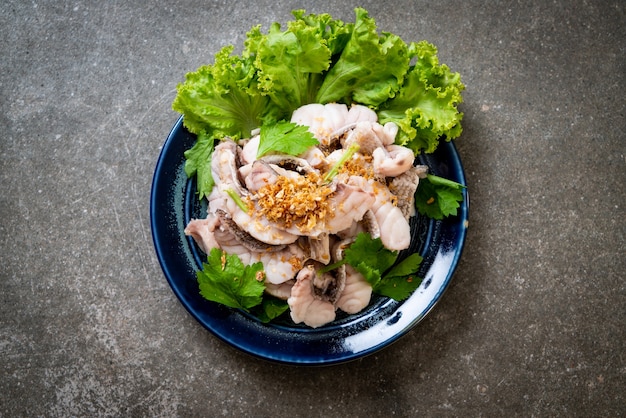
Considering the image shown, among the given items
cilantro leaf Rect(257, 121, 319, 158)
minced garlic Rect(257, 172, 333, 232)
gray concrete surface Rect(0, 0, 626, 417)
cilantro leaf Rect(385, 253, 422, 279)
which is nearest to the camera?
minced garlic Rect(257, 172, 333, 232)


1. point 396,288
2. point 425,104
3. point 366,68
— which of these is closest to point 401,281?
point 396,288

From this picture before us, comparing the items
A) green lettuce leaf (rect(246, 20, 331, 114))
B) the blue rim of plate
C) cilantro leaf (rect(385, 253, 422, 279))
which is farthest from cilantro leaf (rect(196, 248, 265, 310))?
green lettuce leaf (rect(246, 20, 331, 114))

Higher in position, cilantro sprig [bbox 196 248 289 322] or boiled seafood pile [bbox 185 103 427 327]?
boiled seafood pile [bbox 185 103 427 327]

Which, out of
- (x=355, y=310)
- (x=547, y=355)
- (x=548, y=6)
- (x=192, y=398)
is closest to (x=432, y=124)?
(x=355, y=310)

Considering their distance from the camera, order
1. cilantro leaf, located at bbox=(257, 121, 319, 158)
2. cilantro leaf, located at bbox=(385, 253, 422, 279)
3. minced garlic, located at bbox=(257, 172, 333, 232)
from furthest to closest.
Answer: cilantro leaf, located at bbox=(385, 253, 422, 279), cilantro leaf, located at bbox=(257, 121, 319, 158), minced garlic, located at bbox=(257, 172, 333, 232)

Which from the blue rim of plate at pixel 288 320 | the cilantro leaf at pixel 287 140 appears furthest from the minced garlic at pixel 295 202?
the blue rim of plate at pixel 288 320

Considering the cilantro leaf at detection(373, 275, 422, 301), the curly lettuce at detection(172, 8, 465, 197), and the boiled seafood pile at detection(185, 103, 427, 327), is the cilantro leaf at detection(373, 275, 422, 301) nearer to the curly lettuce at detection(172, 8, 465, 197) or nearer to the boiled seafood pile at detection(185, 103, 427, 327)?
the boiled seafood pile at detection(185, 103, 427, 327)
